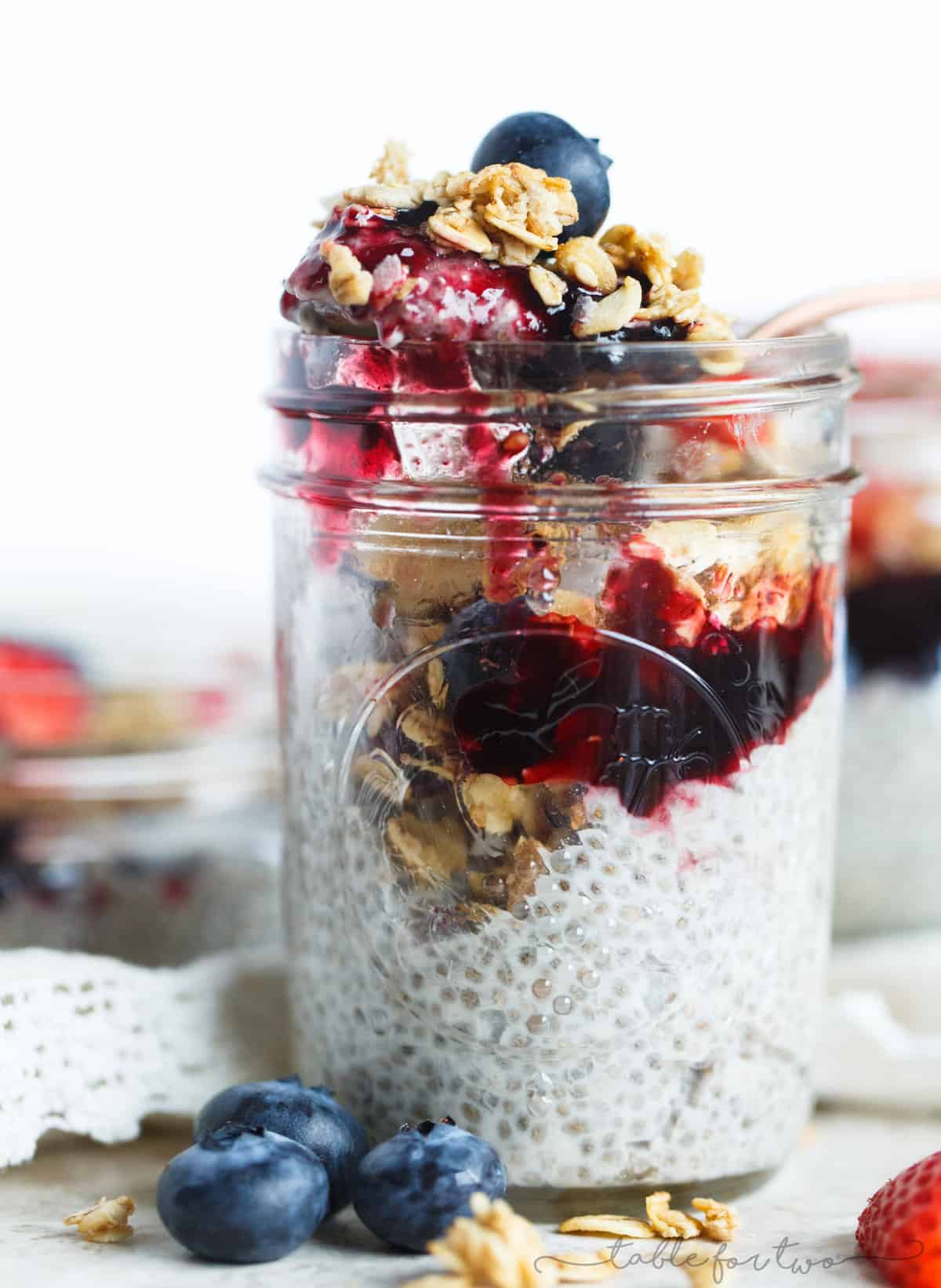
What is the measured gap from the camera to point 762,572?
706 mm

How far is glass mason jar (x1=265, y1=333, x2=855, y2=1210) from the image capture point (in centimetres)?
67

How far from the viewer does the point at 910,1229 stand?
0.65 metres

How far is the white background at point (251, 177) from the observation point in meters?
1.42

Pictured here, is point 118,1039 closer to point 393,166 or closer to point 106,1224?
point 106,1224

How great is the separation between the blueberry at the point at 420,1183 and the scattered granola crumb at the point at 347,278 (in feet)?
1.25

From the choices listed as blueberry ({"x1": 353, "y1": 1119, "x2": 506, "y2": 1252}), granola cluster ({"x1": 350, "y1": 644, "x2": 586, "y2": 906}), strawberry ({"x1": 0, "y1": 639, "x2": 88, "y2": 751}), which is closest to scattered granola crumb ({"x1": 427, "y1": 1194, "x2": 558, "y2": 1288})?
blueberry ({"x1": 353, "y1": 1119, "x2": 506, "y2": 1252})

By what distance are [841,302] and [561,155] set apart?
175 millimetres

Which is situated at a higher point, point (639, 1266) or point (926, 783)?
point (926, 783)

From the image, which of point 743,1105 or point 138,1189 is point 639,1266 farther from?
point 138,1189

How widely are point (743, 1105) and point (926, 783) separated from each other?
326 mm

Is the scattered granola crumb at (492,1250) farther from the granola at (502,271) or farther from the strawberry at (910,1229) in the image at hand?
the granola at (502,271)

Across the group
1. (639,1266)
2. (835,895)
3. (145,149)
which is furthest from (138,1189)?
(145,149)

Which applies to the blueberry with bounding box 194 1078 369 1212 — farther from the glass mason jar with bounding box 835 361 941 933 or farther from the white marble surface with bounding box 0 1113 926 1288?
the glass mason jar with bounding box 835 361 941 933

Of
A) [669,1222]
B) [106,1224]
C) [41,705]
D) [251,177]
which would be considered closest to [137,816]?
[41,705]
